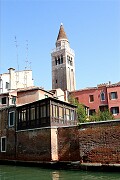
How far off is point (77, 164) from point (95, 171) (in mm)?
1307

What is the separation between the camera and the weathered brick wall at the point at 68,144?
17234mm

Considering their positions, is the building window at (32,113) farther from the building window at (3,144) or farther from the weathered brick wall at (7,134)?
the building window at (3,144)

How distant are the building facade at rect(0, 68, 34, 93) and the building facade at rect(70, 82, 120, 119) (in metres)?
8.43

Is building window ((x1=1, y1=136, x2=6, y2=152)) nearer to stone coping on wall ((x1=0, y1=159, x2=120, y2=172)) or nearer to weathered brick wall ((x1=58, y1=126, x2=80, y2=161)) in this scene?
stone coping on wall ((x1=0, y1=159, x2=120, y2=172))

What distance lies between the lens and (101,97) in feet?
113

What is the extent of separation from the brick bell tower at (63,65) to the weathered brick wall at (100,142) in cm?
3380

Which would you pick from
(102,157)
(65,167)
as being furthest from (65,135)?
(102,157)

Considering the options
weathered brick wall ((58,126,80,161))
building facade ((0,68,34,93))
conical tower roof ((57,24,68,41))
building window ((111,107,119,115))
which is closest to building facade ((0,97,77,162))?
weathered brick wall ((58,126,80,161))

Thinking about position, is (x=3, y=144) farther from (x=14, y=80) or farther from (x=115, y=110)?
(x=115, y=110)

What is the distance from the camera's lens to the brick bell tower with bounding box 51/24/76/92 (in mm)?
51188

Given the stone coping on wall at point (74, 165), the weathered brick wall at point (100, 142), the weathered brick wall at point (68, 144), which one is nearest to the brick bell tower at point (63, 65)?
the weathered brick wall at point (68, 144)

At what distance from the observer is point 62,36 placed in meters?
54.8

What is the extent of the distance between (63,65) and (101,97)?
1956 centimetres

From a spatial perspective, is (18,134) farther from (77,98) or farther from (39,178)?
(77,98)
